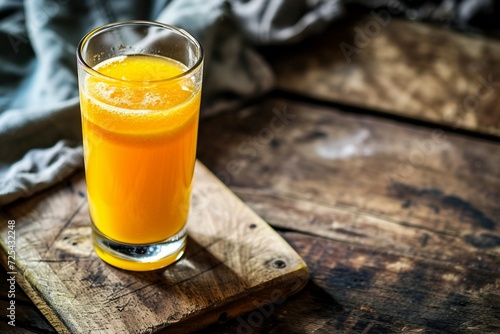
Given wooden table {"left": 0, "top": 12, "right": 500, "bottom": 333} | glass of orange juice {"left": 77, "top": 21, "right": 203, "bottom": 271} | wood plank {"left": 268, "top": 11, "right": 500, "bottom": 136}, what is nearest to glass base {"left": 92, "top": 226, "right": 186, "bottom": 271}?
glass of orange juice {"left": 77, "top": 21, "right": 203, "bottom": 271}

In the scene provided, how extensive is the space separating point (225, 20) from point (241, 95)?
15 centimetres

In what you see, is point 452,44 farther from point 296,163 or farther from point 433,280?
point 433,280

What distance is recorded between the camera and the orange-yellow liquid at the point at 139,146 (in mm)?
907

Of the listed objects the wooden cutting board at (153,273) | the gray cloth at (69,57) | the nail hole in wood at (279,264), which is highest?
the gray cloth at (69,57)

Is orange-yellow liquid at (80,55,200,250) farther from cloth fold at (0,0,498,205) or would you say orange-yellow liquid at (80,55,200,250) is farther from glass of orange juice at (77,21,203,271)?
cloth fold at (0,0,498,205)

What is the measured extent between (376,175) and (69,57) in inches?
24.0

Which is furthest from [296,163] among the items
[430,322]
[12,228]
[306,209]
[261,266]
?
[12,228]

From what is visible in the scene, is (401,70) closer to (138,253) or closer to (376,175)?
(376,175)

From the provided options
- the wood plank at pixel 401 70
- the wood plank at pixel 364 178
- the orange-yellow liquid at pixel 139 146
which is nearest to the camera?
the orange-yellow liquid at pixel 139 146

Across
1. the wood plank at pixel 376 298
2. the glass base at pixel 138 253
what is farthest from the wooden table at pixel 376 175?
the glass base at pixel 138 253

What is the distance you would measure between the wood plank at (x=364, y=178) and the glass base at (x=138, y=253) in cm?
20

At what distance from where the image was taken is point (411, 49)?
1618 mm

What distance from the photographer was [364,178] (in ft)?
4.25

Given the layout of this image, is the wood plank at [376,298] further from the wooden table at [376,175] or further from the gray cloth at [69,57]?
the gray cloth at [69,57]
